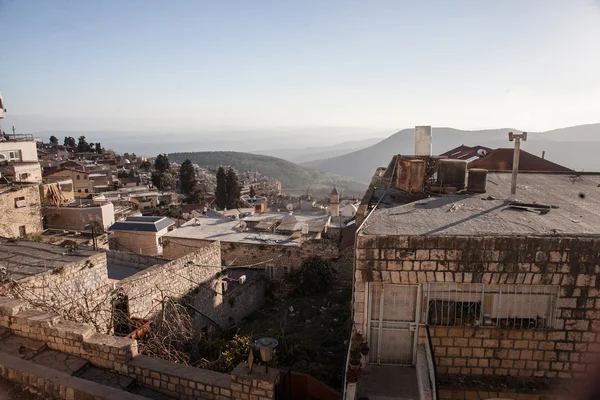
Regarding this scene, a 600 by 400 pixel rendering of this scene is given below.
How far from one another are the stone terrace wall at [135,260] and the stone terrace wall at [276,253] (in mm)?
6007

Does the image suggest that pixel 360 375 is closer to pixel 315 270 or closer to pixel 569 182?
pixel 569 182

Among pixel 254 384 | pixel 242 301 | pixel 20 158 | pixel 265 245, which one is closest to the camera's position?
pixel 254 384

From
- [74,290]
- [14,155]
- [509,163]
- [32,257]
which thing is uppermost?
[509,163]

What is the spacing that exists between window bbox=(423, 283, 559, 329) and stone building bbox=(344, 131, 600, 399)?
0.05 ft

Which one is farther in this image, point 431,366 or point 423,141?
point 423,141

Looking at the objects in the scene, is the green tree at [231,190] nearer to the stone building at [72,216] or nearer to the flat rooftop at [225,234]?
the stone building at [72,216]

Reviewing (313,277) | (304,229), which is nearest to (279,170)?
(304,229)

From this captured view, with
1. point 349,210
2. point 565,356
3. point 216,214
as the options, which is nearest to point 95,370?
point 565,356

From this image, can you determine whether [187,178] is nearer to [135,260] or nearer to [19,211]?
[19,211]

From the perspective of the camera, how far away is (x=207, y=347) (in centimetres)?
1139

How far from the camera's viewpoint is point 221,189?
51594 millimetres

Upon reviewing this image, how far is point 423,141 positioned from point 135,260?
12179mm

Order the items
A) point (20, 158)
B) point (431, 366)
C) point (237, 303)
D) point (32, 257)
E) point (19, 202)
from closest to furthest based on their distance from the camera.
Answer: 1. point (431, 366)
2. point (32, 257)
3. point (237, 303)
4. point (19, 202)
5. point (20, 158)

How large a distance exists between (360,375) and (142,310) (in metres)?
8.21
